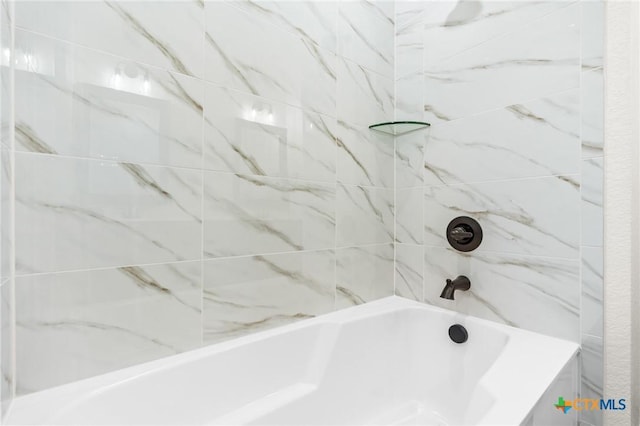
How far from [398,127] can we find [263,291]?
103 centimetres

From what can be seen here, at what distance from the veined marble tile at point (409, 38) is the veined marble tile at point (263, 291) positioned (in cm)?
100

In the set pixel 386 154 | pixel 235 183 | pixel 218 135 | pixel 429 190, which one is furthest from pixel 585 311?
pixel 218 135

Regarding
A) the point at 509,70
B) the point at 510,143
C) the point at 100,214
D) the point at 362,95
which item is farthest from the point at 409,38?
the point at 100,214

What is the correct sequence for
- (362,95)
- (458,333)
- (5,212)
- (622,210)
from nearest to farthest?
(5,212)
(622,210)
(458,333)
(362,95)

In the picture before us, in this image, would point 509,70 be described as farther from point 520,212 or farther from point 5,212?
point 5,212

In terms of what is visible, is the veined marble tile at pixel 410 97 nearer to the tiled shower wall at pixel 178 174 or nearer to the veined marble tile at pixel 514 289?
the tiled shower wall at pixel 178 174

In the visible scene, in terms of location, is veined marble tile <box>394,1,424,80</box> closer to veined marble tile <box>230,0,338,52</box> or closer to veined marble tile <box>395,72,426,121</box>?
veined marble tile <box>395,72,426,121</box>

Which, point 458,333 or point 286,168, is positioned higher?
point 286,168

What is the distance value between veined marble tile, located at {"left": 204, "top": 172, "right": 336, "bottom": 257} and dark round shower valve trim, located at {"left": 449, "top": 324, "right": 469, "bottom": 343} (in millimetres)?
605

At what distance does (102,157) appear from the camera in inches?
35.0

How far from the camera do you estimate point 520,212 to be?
122 centimetres

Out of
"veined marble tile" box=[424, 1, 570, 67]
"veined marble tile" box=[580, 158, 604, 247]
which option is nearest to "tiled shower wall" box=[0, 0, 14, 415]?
"veined marble tile" box=[424, 1, 570, 67]

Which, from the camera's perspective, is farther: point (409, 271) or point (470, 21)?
point (409, 271)

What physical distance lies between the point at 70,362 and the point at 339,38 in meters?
1.51
